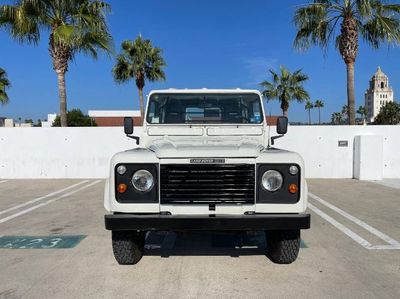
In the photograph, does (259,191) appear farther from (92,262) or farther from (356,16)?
(356,16)

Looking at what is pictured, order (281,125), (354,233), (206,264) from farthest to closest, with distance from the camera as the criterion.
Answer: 1. (354,233)
2. (281,125)
3. (206,264)

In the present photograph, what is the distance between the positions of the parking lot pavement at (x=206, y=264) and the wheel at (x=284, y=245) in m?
0.10

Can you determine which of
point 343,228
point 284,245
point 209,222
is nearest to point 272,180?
point 209,222

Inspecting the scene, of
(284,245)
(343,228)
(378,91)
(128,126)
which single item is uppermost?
(378,91)

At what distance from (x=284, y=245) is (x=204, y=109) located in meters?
2.19

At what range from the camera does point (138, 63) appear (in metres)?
29.0

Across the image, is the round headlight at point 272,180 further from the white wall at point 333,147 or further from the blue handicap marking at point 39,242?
the white wall at point 333,147

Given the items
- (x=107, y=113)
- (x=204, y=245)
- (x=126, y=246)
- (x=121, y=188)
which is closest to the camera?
(x=121, y=188)

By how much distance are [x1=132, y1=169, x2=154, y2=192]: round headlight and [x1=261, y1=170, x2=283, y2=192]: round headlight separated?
1.14 metres

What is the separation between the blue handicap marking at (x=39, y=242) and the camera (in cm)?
593

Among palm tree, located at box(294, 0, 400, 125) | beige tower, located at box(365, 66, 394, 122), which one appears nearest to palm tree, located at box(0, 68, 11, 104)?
palm tree, located at box(294, 0, 400, 125)

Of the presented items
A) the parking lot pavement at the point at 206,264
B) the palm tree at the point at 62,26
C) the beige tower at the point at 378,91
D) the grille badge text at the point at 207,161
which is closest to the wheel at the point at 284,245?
the parking lot pavement at the point at 206,264

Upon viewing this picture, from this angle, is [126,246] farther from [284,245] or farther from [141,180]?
[284,245]

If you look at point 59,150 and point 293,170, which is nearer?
point 293,170
